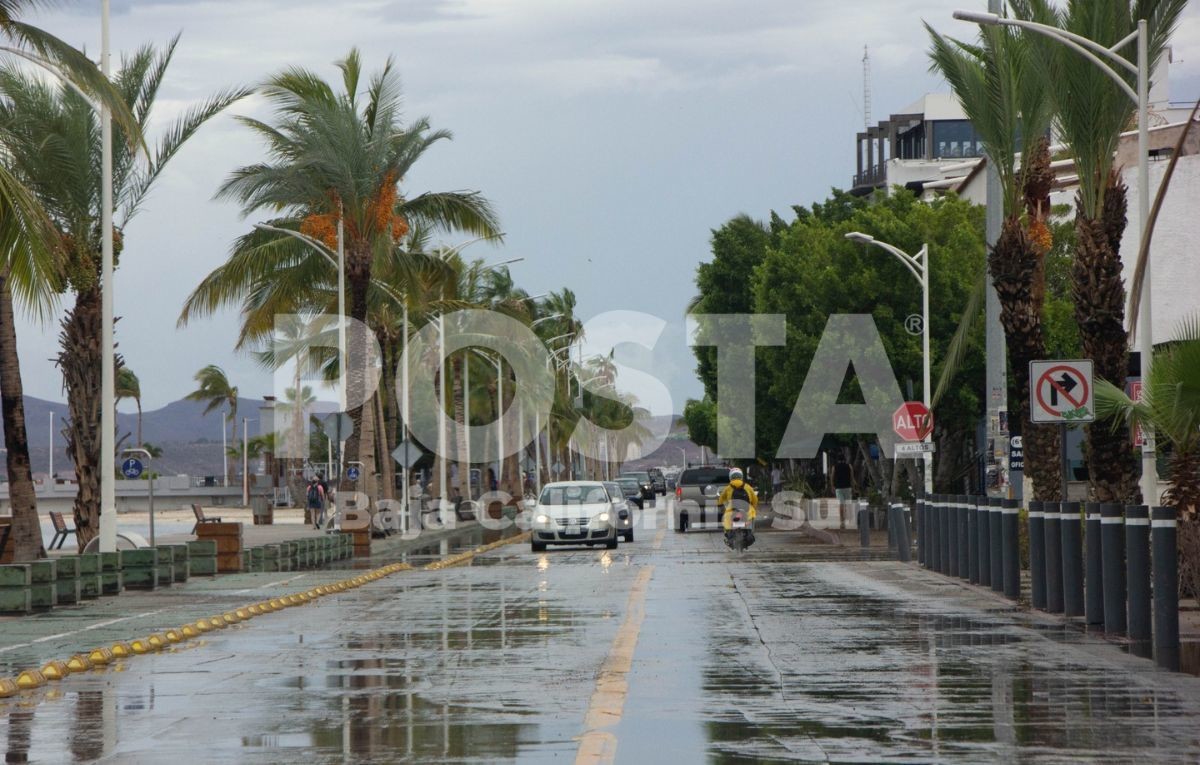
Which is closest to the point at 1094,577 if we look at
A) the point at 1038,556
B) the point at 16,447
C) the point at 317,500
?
the point at 1038,556

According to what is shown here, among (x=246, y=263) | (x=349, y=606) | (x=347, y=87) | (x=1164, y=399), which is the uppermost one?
(x=347, y=87)

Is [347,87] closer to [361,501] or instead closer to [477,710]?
[361,501]

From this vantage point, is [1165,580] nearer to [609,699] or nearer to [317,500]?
[609,699]

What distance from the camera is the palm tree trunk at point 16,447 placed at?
27.5 m

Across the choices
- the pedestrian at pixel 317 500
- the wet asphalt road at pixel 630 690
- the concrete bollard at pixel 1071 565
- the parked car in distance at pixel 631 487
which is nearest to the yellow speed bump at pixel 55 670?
the wet asphalt road at pixel 630 690

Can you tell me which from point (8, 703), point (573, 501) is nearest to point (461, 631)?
point (8, 703)

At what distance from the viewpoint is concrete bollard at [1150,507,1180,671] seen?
14.7 m

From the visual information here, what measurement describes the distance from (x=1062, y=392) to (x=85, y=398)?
16.7 meters

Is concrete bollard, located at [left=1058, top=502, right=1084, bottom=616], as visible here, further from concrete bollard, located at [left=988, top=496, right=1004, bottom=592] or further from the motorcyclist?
the motorcyclist

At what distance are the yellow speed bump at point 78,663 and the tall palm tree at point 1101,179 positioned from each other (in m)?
13.4

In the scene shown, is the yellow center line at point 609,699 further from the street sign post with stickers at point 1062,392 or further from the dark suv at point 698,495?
the dark suv at point 698,495

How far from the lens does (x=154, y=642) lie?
16.6 meters

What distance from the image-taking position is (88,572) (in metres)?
23.3

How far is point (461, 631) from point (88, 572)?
7.86 m
